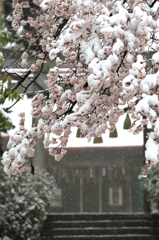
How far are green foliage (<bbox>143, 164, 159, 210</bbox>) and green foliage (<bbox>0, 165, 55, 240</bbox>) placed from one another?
6.65 feet

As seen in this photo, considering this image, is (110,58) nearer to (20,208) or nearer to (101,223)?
(20,208)

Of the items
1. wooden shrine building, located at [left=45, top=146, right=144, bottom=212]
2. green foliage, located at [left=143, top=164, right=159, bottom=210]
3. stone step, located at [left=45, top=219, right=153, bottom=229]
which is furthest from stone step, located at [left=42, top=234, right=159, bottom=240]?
wooden shrine building, located at [left=45, top=146, right=144, bottom=212]

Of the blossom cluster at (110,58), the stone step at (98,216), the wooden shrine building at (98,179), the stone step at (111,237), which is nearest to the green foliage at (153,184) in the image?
the stone step at (98,216)

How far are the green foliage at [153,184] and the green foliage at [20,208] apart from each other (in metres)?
2.03

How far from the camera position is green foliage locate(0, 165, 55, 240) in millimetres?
7242

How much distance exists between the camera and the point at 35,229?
24.5 ft

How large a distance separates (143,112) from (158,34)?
3.55 feet

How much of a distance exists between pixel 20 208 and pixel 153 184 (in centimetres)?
256

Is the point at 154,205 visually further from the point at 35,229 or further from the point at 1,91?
the point at 1,91

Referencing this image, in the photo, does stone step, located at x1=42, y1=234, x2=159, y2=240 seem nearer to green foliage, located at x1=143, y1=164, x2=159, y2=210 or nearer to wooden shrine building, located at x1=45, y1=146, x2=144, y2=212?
green foliage, located at x1=143, y1=164, x2=159, y2=210

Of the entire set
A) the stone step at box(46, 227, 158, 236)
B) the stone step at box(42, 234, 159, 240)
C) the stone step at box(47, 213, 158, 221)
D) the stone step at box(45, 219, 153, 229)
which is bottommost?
the stone step at box(42, 234, 159, 240)

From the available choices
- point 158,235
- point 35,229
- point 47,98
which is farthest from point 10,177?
point 47,98

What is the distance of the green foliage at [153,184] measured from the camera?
805 centimetres

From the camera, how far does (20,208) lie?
7535 mm
